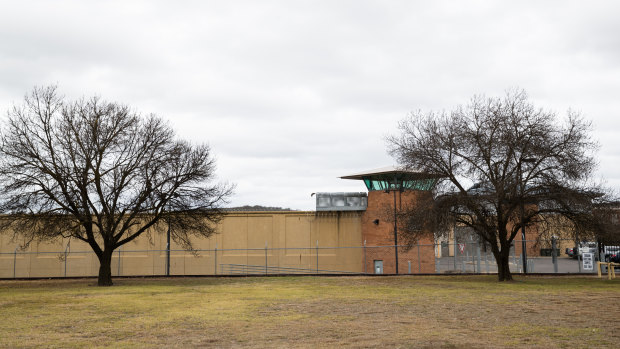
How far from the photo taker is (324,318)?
16500 millimetres

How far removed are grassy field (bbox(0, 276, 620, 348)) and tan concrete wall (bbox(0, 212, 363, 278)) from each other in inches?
813

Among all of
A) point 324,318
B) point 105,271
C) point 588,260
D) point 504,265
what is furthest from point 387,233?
point 324,318

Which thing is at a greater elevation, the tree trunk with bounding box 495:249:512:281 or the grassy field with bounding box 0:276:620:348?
Answer: the tree trunk with bounding box 495:249:512:281

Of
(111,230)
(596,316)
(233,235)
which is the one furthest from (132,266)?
(596,316)

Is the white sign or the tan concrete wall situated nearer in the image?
the white sign

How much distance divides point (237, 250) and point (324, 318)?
1258 inches

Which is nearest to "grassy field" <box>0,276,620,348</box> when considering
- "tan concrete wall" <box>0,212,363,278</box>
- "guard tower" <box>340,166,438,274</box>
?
"guard tower" <box>340,166,438,274</box>

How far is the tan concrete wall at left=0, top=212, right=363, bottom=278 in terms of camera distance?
155ft

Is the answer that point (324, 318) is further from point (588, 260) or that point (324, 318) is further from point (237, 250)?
point (237, 250)

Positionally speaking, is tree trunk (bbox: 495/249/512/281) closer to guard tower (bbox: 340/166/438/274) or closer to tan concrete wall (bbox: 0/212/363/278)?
guard tower (bbox: 340/166/438/274)

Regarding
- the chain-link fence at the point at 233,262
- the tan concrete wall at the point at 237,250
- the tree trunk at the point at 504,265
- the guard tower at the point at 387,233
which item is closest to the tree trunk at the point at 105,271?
the chain-link fence at the point at 233,262

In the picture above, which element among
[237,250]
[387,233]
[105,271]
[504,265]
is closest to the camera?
[504,265]

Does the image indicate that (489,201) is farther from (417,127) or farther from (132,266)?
(132,266)

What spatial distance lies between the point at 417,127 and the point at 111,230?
1696 centimetres
